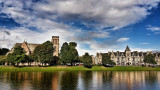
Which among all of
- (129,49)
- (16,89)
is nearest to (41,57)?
(16,89)

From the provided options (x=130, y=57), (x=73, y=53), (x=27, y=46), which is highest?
(x=27, y=46)

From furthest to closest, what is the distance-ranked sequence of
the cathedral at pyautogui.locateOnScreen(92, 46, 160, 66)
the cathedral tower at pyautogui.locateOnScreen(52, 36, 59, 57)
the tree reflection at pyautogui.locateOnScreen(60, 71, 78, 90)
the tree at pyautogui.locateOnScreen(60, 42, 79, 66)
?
the cathedral at pyautogui.locateOnScreen(92, 46, 160, 66) → the cathedral tower at pyautogui.locateOnScreen(52, 36, 59, 57) → the tree at pyautogui.locateOnScreen(60, 42, 79, 66) → the tree reflection at pyautogui.locateOnScreen(60, 71, 78, 90)

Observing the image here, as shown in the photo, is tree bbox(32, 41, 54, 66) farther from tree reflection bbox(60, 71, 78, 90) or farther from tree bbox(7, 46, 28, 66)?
tree reflection bbox(60, 71, 78, 90)

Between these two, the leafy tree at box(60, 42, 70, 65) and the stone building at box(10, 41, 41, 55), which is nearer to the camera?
the leafy tree at box(60, 42, 70, 65)

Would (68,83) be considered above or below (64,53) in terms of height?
below

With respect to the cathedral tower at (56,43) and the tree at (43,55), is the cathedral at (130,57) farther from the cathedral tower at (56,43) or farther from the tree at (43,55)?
the tree at (43,55)

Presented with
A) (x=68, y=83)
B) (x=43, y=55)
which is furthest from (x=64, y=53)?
(x=68, y=83)

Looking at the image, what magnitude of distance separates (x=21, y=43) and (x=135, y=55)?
103781mm

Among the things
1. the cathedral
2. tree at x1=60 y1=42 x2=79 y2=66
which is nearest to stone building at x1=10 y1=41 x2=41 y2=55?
tree at x1=60 y1=42 x2=79 y2=66

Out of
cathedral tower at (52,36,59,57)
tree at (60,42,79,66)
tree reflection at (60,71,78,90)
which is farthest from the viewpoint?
cathedral tower at (52,36,59,57)

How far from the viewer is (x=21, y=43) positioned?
130000mm

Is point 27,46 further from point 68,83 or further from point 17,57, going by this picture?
point 68,83

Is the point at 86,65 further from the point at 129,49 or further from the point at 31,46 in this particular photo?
the point at 129,49

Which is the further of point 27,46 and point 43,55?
point 27,46
